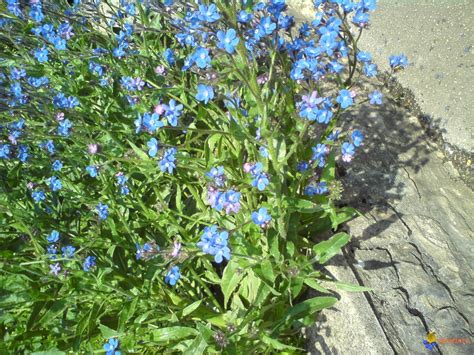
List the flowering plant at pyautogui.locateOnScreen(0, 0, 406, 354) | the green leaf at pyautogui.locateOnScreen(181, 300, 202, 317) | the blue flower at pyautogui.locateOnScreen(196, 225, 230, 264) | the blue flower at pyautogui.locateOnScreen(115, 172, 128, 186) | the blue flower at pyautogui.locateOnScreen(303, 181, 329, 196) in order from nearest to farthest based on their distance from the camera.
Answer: the blue flower at pyautogui.locateOnScreen(196, 225, 230, 264) → the flowering plant at pyautogui.locateOnScreen(0, 0, 406, 354) → the green leaf at pyautogui.locateOnScreen(181, 300, 202, 317) → the blue flower at pyautogui.locateOnScreen(303, 181, 329, 196) → the blue flower at pyautogui.locateOnScreen(115, 172, 128, 186)

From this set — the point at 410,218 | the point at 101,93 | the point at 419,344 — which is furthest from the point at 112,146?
the point at 419,344

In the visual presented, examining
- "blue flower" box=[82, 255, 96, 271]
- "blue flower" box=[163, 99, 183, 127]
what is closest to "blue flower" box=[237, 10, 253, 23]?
"blue flower" box=[163, 99, 183, 127]

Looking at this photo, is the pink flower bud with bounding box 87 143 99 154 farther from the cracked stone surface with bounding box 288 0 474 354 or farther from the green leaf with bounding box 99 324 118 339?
the cracked stone surface with bounding box 288 0 474 354

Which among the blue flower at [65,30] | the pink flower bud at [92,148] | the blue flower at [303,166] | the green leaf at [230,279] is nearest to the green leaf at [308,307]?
the green leaf at [230,279]

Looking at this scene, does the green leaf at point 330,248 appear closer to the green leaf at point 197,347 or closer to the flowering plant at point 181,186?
the flowering plant at point 181,186

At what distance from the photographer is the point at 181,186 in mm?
3652

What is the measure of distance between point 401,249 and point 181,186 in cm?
168

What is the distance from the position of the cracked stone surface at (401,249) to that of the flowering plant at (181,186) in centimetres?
24

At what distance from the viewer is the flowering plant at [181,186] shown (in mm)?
2521

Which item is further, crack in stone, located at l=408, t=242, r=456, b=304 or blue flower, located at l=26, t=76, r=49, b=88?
blue flower, located at l=26, t=76, r=49, b=88

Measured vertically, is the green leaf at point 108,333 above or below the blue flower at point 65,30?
below

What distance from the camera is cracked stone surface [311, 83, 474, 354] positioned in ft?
9.16

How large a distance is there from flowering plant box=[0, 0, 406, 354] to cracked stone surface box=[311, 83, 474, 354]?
242 mm

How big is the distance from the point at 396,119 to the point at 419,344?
2.02 meters
